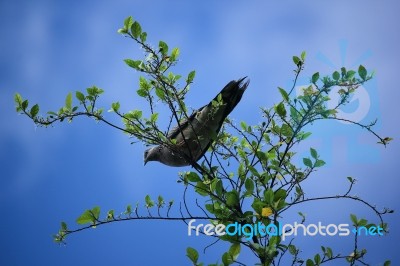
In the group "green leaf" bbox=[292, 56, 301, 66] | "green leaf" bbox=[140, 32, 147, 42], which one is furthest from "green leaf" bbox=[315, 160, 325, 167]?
"green leaf" bbox=[140, 32, 147, 42]

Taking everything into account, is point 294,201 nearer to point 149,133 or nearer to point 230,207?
point 230,207

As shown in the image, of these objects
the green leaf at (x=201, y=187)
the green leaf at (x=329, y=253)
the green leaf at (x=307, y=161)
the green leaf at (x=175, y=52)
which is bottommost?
the green leaf at (x=329, y=253)

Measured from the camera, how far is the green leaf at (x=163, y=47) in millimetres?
2105

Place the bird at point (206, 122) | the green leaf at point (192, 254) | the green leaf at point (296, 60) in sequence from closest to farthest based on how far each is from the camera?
the green leaf at point (192, 254) → the green leaf at point (296, 60) → the bird at point (206, 122)

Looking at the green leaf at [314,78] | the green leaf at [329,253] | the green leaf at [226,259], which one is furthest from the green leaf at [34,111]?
the green leaf at [329,253]

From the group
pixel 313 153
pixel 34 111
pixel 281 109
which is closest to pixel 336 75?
pixel 281 109

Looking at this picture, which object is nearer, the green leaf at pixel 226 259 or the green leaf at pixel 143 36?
the green leaf at pixel 226 259

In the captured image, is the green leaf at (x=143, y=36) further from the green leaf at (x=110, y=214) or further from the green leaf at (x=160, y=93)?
the green leaf at (x=110, y=214)

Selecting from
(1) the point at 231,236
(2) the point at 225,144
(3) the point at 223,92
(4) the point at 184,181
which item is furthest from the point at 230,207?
(2) the point at 225,144

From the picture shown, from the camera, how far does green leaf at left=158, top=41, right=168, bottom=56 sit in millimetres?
2105

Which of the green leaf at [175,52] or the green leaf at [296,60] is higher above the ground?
the green leaf at [175,52]

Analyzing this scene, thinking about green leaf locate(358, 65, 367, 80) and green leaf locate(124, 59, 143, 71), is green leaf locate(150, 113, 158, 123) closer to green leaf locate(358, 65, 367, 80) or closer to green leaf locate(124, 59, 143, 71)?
green leaf locate(124, 59, 143, 71)

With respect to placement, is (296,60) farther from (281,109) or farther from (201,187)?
(201,187)

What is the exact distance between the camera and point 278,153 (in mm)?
2428
